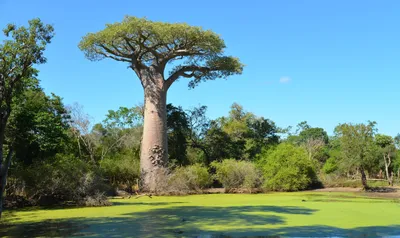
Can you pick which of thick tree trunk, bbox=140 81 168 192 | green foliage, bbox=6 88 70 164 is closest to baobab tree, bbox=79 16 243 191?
thick tree trunk, bbox=140 81 168 192

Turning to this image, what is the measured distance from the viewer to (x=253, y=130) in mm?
28359

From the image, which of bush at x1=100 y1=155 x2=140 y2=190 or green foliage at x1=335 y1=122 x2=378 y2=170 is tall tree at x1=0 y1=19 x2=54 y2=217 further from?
green foliage at x1=335 y1=122 x2=378 y2=170

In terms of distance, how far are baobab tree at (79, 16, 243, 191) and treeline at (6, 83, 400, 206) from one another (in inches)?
52.6

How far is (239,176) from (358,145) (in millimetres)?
6480

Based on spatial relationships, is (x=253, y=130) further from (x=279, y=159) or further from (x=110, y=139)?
(x=110, y=139)

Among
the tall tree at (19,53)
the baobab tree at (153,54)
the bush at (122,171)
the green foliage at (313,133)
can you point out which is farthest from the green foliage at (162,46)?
the green foliage at (313,133)

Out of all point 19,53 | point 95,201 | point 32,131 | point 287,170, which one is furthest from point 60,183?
point 287,170

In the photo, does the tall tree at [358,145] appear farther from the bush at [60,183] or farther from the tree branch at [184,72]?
the bush at [60,183]

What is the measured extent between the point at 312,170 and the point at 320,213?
42.4 feet

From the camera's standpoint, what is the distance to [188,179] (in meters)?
18.8

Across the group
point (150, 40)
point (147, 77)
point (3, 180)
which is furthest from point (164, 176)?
point (3, 180)

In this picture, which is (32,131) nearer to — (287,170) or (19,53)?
(19,53)

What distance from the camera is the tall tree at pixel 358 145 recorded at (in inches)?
785

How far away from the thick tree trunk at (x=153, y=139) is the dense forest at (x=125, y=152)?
0.56m
